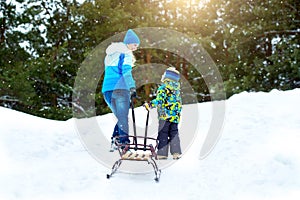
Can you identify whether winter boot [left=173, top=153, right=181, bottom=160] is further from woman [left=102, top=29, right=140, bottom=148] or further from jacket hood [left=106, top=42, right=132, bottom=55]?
jacket hood [left=106, top=42, right=132, bottom=55]

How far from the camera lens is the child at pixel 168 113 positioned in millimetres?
6191

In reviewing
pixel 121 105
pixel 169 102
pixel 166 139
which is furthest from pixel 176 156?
pixel 121 105

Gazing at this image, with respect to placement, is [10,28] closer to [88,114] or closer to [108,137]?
[88,114]

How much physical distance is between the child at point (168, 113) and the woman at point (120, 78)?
0.51m

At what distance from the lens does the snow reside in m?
4.68

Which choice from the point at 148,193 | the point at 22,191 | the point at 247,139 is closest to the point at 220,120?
the point at 247,139

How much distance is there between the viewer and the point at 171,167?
5.83m

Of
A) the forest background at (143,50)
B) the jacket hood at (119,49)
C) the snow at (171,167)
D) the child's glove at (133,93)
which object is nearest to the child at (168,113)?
the snow at (171,167)

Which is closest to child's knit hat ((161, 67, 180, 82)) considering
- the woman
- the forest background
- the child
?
the child

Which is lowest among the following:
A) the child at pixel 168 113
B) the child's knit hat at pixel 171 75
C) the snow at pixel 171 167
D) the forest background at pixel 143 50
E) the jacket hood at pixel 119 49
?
the snow at pixel 171 167

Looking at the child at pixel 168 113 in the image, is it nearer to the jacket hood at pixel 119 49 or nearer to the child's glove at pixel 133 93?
the child's glove at pixel 133 93

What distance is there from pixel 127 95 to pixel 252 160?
2029 millimetres

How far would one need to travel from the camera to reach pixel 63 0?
890 inches

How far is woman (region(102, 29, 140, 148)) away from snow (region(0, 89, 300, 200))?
815 mm
